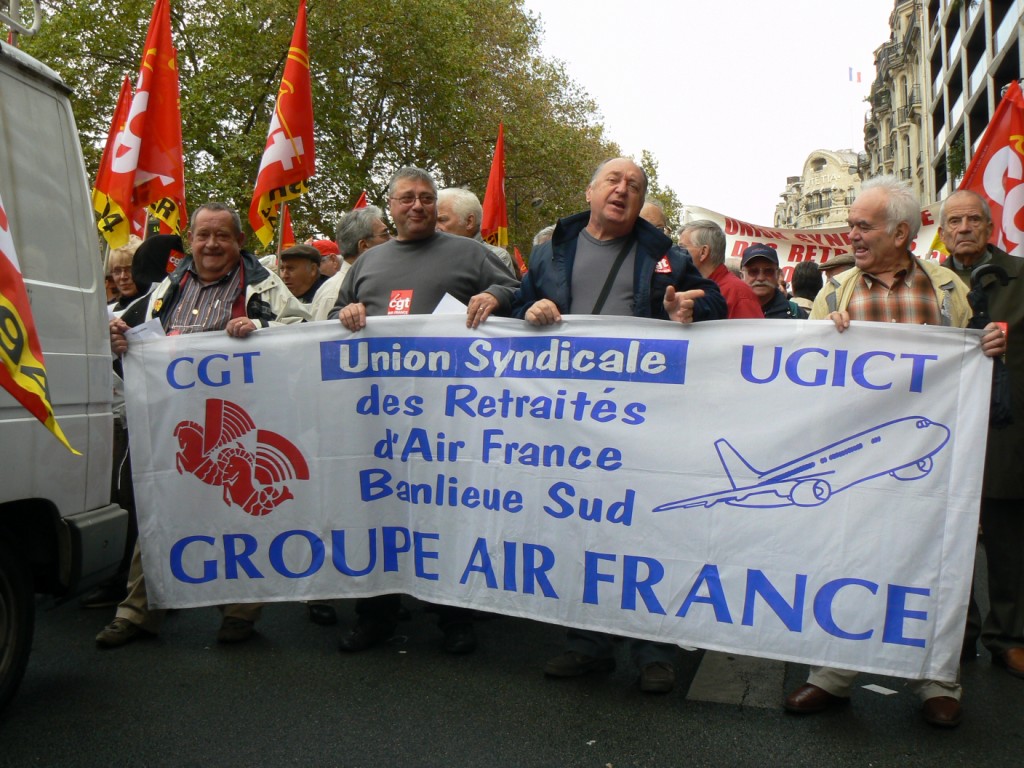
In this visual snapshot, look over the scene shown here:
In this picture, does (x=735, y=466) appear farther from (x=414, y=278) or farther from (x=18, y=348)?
(x=18, y=348)

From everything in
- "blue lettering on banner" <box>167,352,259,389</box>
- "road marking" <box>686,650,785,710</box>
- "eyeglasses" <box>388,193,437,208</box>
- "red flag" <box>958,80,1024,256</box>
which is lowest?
"road marking" <box>686,650,785,710</box>

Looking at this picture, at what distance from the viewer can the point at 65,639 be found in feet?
15.1

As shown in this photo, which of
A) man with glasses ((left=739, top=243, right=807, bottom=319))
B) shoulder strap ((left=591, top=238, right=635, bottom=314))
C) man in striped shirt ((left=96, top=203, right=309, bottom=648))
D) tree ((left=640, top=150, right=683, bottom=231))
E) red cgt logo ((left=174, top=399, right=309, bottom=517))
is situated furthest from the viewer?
tree ((left=640, top=150, right=683, bottom=231))

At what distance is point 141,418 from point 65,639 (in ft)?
3.50

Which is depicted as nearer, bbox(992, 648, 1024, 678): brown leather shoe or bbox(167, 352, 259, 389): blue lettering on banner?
bbox(992, 648, 1024, 678): brown leather shoe

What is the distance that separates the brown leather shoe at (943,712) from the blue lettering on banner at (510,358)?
1410mm

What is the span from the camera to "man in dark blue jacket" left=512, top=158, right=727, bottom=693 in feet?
13.2

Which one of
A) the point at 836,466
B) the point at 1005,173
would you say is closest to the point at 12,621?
the point at 836,466

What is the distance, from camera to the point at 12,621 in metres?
3.54

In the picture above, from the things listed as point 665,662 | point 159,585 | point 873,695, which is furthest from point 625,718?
point 159,585

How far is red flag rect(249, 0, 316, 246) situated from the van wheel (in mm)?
4082

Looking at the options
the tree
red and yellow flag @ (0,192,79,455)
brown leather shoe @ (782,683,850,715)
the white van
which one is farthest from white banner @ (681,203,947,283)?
the tree

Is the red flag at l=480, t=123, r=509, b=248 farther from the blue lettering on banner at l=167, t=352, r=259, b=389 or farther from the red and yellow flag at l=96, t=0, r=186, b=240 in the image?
the blue lettering on banner at l=167, t=352, r=259, b=389

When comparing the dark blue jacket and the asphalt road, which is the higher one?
the dark blue jacket
